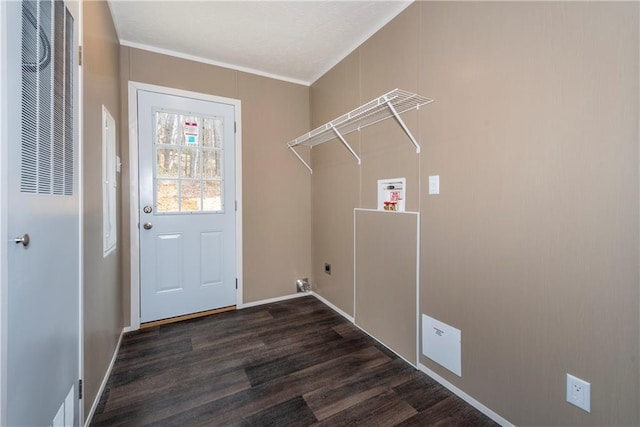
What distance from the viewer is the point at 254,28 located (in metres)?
2.22

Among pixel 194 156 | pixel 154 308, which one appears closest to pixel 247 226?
pixel 194 156

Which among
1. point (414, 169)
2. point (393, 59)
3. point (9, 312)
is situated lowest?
point (9, 312)

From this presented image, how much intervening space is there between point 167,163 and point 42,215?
5.84ft

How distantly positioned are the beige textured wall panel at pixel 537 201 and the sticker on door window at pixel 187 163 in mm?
2062

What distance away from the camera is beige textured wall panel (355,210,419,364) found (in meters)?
1.93

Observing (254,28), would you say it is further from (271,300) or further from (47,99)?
(271,300)

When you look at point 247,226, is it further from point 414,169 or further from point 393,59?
point 393,59

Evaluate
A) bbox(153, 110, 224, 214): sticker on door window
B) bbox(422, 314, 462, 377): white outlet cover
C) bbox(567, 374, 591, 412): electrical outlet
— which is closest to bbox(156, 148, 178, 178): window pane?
bbox(153, 110, 224, 214): sticker on door window

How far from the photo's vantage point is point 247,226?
9.68 ft

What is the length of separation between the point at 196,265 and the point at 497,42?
9.51 feet

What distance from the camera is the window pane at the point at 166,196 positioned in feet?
8.38

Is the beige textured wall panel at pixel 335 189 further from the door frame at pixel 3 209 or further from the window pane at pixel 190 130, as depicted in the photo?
the door frame at pixel 3 209

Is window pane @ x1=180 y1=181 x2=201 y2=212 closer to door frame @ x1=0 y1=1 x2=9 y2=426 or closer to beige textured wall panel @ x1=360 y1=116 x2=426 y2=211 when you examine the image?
beige textured wall panel @ x1=360 y1=116 x2=426 y2=211

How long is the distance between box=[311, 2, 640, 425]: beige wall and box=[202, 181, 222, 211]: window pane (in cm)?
183
